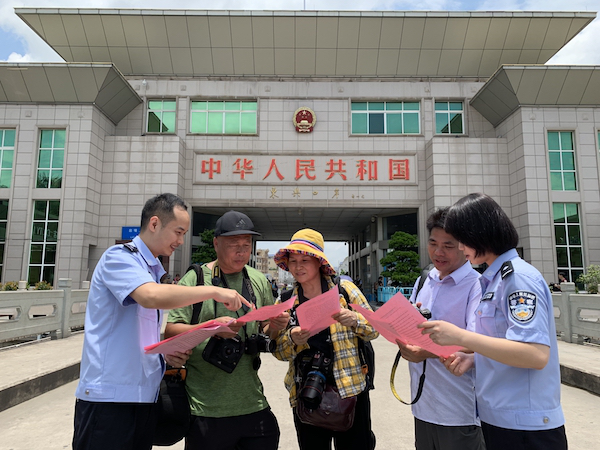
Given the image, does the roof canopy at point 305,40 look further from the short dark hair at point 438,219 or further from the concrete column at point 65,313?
the short dark hair at point 438,219

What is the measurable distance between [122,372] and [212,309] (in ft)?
1.65

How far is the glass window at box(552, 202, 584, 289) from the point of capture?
591 inches

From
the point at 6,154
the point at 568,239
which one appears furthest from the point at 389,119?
the point at 6,154

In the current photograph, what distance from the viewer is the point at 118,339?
161cm

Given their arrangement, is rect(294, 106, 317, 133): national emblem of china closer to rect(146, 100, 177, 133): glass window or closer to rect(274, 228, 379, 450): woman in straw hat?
rect(146, 100, 177, 133): glass window

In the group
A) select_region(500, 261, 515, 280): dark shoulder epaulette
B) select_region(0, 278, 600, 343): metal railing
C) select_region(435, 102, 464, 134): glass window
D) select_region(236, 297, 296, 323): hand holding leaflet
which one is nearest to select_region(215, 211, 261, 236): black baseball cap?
select_region(236, 297, 296, 323): hand holding leaflet

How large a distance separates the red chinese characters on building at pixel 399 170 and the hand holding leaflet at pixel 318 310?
16.2 metres

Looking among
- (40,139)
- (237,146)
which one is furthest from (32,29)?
(237,146)

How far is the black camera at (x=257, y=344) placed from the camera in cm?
195

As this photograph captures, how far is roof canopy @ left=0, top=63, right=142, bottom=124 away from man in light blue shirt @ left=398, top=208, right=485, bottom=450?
53.7ft

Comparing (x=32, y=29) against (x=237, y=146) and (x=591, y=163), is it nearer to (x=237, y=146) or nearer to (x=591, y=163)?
(x=237, y=146)

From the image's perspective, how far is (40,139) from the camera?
53.1ft

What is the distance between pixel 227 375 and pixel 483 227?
1.37 m

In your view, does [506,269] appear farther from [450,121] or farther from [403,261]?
[450,121]
